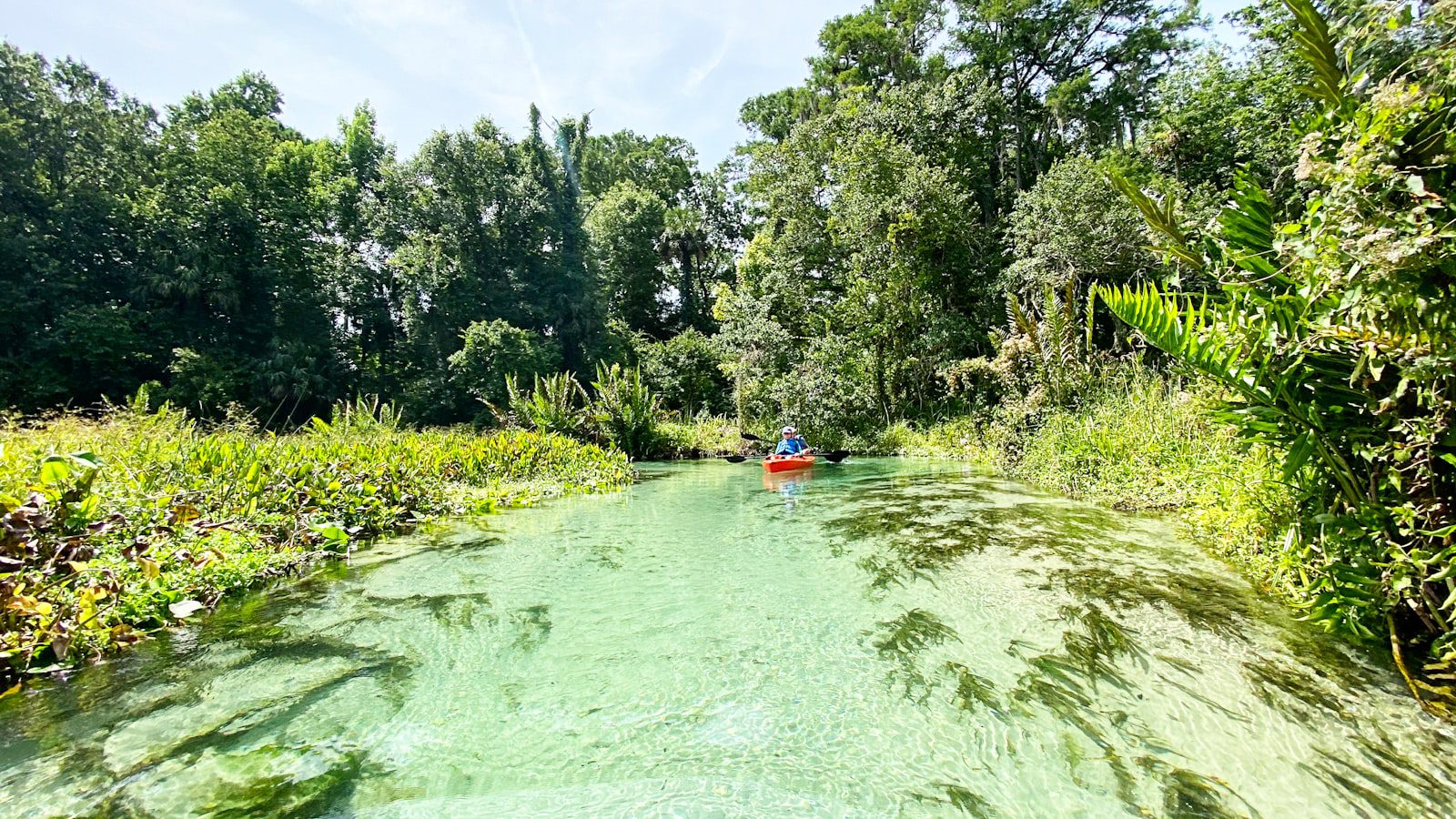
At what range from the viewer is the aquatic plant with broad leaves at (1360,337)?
2363mm

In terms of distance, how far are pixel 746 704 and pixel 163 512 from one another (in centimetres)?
474

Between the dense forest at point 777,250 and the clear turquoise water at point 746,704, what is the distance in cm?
87

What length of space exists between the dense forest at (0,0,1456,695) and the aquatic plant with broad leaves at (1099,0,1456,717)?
0.05 metres

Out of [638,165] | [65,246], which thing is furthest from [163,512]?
[638,165]

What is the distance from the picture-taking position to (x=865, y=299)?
20688 mm

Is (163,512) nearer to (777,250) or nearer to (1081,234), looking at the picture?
(1081,234)

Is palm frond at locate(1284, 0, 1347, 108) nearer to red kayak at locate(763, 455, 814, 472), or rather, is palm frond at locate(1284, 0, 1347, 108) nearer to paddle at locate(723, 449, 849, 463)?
red kayak at locate(763, 455, 814, 472)

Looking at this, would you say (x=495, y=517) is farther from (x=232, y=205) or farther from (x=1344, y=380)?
(x=232, y=205)

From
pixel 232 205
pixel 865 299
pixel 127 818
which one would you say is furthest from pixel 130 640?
pixel 232 205

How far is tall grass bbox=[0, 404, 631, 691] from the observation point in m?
3.42

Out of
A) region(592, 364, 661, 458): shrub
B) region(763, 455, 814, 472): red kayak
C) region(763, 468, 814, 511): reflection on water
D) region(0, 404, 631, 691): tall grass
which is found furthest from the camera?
region(592, 364, 661, 458): shrub

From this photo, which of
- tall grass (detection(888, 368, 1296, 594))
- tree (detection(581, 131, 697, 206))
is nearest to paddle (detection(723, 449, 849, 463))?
tall grass (detection(888, 368, 1296, 594))

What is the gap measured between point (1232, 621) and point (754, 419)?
759 inches

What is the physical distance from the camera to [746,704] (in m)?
3.12
